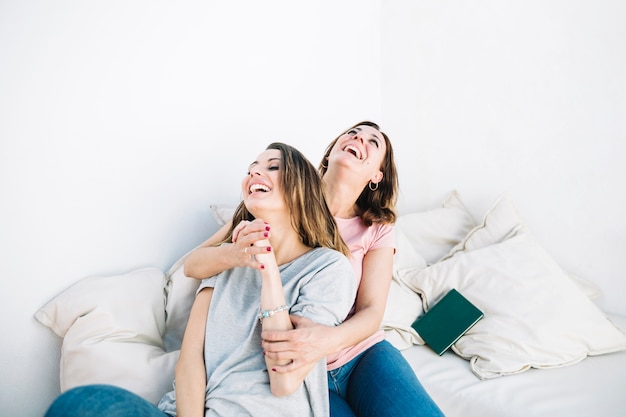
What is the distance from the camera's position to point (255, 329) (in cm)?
112

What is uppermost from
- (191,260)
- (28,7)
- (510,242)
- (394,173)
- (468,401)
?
(28,7)

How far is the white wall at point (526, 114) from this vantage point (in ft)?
5.84

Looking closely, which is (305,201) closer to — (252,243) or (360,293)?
(252,243)

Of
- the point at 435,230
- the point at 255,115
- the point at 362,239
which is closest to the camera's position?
the point at 362,239

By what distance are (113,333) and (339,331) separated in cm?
61

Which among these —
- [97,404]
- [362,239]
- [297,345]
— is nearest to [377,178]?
[362,239]

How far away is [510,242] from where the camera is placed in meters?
1.79

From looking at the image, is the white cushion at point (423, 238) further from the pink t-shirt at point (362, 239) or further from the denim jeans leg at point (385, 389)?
the denim jeans leg at point (385, 389)

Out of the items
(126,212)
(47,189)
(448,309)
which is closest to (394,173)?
(448,309)

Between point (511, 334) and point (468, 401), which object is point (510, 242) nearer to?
point (511, 334)

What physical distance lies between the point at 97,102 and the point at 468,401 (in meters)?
1.38

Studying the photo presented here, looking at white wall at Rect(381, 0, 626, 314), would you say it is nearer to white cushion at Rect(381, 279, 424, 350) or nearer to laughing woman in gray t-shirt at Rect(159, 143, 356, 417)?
white cushion at Rect(381, 279, 424, 350)

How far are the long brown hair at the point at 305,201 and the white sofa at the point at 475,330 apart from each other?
441mm

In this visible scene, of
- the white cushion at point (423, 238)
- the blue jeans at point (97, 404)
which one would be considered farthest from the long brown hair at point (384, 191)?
the blue jeans at point (97, 404)
